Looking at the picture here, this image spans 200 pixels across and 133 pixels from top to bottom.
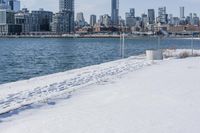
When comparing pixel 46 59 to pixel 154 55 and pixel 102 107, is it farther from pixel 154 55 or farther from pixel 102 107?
pixel 102 107

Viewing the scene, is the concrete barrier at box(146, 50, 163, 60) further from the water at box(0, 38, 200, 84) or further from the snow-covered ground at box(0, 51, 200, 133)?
the snow-covered ground at box(0, 51, 200, 133)

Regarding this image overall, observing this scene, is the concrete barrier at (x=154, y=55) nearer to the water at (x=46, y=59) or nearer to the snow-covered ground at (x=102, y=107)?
the water at (x=46, y=59)

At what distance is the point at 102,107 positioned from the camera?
11.1 metres

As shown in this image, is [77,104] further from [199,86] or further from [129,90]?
[199,86]

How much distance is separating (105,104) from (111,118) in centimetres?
174

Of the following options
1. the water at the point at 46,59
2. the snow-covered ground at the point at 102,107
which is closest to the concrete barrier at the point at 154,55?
the water at the point at 46,59

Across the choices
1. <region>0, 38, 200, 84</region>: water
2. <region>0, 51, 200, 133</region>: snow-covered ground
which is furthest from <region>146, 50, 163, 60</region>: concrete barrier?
<region>0, 51, 200, 133</region>: snow-covered ground

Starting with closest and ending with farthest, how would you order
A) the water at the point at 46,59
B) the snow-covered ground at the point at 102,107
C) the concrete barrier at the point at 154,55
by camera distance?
the snow-covered ground at the point at 102,107, the concrete barrier at the point at 154,55, the water at the point at 46,59

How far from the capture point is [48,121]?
9500mm

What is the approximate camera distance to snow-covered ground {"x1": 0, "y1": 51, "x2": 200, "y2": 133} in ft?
29.7

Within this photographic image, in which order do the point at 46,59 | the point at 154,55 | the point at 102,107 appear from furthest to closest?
1. the point at 46,59
2. the point at 154,55
3. the point at 102,107

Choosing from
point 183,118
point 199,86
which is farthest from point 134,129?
point 199,86

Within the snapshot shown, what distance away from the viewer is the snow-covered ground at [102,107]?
29.7 ft

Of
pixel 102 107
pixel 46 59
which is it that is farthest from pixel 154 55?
pixel 46 59
